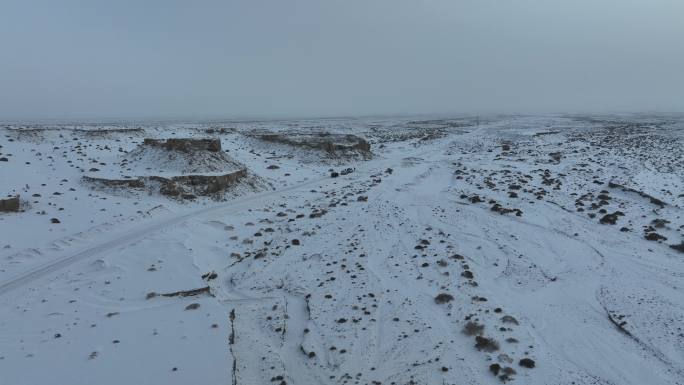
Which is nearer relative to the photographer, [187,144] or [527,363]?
[527,363]

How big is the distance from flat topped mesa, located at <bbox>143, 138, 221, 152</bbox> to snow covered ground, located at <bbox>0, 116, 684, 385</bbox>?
0.86 meters

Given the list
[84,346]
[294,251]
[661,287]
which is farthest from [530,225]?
[84,346]

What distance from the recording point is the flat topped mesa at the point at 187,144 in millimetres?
21609

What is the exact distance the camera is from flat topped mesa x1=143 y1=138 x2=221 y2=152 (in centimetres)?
2161

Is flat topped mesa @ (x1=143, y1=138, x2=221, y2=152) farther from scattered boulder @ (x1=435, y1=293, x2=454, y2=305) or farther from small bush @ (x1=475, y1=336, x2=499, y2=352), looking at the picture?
small bush @ (x1=475, y1=336, x2=499, y2=352)

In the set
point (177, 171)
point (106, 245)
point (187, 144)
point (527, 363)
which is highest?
point (187, 144)

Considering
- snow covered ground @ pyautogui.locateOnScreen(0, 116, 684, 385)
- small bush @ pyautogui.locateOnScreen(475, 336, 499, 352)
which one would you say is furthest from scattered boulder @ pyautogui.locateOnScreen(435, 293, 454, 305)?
small bush @ pyautogui.locateOnScreen(475, 336, 499, 352)

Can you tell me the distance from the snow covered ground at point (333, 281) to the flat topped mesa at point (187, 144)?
33.9 inches

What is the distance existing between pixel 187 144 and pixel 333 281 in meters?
14.6

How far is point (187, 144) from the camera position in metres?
21.8

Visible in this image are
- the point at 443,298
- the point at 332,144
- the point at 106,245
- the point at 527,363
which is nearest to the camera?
the point at 527,363

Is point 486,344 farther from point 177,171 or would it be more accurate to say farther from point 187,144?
point 187,144

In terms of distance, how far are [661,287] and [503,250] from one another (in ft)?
12.8

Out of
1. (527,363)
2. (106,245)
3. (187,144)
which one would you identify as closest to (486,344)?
(527,363)
